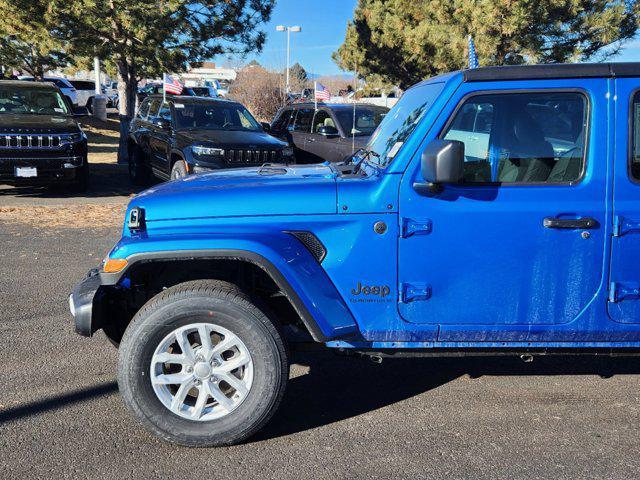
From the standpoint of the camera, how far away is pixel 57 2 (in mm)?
13188

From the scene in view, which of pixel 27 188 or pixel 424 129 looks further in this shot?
pixel 27 188

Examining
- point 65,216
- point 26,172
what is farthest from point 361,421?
point 26,172

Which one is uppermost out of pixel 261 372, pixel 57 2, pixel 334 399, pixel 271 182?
pixel 57 2

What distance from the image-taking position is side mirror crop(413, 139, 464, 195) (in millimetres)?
3270

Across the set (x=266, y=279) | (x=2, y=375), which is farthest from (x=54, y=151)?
(x=266, y=279)

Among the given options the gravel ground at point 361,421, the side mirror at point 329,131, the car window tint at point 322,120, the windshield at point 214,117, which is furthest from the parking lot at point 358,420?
the car window tint at point 322,120

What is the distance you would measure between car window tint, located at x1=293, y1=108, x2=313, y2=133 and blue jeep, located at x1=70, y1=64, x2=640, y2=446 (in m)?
9.64

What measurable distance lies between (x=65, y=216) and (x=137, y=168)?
3.37m

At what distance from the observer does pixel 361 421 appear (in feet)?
12.7

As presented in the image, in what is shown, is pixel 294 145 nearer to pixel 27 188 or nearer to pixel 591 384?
pixel 27 188

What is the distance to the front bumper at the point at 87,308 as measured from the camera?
3578 mm

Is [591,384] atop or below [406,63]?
below

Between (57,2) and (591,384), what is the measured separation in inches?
Result: 494

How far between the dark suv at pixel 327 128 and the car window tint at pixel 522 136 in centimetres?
753
